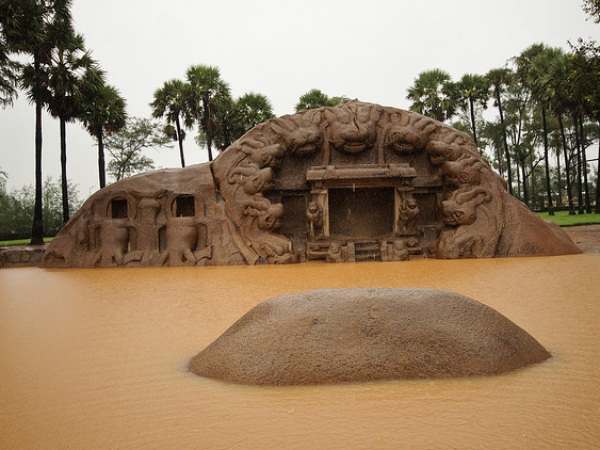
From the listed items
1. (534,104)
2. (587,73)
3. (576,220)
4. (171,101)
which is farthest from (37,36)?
(534,104)

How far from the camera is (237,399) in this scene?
2.13 meters

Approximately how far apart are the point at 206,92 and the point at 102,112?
5526 mm

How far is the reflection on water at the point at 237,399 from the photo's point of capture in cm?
173

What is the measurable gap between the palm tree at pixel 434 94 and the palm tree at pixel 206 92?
34.4 feet

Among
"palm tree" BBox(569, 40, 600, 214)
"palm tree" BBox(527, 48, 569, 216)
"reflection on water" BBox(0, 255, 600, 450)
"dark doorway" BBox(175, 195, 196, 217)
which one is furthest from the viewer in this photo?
"palm tree" BBox(527, 48, 569, 216)

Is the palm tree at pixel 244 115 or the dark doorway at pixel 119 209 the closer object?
the dark doorway at pixel 119 209

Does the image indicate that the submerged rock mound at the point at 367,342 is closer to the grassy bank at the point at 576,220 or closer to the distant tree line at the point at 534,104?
the distant tree line at the point at 534,104

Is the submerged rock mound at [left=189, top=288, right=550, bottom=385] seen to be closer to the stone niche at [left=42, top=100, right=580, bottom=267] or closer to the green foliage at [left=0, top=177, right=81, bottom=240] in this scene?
the stone niche at [left=42, top=100, right=580, bottom=267]

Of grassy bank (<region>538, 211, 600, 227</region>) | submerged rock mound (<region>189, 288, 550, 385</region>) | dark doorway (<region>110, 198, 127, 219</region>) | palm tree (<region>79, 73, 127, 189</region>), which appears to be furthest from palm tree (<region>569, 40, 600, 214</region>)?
palm tree (<region>79, 73, 127, 189</region>)

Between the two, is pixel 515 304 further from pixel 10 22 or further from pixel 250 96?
pixel 250 96

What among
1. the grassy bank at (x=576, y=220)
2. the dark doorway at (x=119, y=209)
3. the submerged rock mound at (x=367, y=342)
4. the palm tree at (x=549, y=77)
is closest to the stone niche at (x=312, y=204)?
the dark doorway at (x=119, y=209)

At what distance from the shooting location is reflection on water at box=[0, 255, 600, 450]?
1728 mm

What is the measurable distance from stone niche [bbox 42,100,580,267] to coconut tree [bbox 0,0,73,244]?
5742 mm

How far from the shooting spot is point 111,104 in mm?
19453
